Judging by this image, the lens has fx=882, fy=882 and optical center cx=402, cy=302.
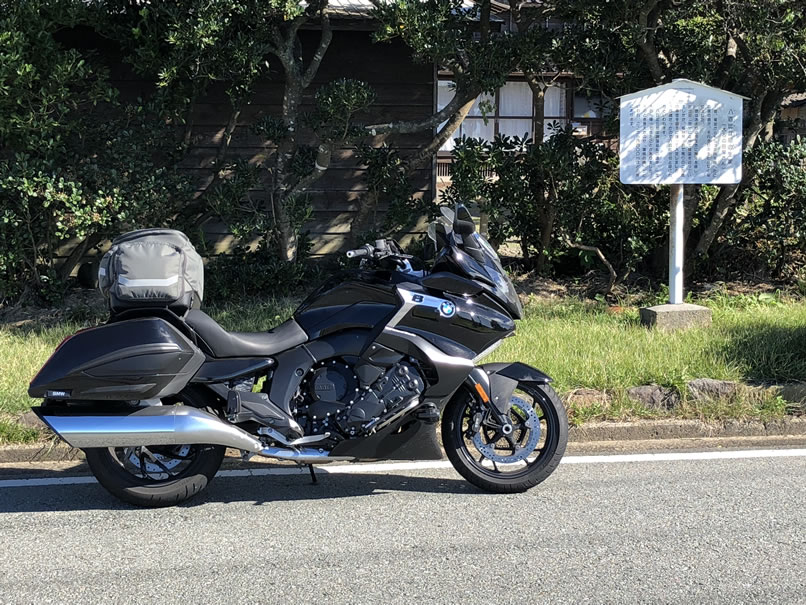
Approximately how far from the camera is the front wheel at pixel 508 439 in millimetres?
4957

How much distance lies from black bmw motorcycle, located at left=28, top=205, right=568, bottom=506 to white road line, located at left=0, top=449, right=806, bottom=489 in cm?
69

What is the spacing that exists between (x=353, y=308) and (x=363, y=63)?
21.9ft

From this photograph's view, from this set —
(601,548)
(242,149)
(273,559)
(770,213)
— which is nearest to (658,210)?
(770,213)

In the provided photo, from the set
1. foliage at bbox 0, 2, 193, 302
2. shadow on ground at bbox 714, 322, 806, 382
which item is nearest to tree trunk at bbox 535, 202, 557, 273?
shadow on ground at bbox 714, 322, 806, 382

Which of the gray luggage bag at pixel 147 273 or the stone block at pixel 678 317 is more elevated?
the gray luggage bag at pixel 147 273

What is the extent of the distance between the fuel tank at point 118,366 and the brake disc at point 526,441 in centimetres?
169

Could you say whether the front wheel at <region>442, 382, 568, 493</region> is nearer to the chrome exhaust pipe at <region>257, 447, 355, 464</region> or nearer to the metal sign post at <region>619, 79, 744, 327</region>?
the chrome exhaust pipe at <region>257, 447, 355, 464</region>

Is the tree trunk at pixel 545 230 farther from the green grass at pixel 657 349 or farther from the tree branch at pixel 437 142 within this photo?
the green grass at pixel 657 349

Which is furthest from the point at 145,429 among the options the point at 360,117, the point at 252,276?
the point at 360,117

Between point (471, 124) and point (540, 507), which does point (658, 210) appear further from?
point (471, 124)

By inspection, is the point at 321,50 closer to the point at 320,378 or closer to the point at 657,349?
the point at 657,349

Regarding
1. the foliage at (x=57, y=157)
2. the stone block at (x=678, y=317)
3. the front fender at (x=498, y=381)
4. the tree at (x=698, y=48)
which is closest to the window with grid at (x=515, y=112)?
the tree at (x=698, y=48)

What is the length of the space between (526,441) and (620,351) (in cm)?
247

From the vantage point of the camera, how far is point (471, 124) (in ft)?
55.1
